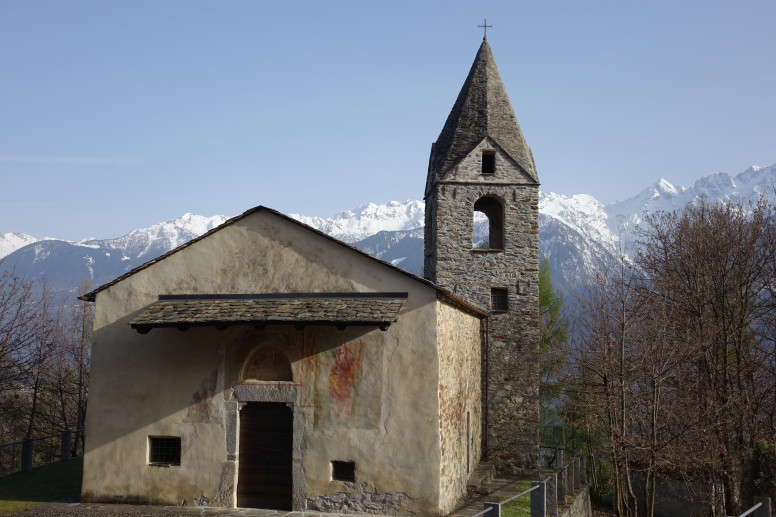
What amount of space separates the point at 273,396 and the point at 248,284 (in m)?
2.41

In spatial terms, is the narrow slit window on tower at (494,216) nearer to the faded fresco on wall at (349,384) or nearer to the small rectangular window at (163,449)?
the faded fresco on wall at (349,384)

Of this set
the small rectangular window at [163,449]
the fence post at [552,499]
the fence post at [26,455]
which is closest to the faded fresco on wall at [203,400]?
the small rectangular window at [163,449]

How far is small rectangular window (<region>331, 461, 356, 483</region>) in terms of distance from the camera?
1261cm

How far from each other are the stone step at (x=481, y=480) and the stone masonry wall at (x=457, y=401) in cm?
16

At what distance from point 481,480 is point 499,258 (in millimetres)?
6324

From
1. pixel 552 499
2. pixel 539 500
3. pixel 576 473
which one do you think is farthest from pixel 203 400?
pixel 576 473

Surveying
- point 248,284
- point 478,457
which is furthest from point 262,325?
point 478,457

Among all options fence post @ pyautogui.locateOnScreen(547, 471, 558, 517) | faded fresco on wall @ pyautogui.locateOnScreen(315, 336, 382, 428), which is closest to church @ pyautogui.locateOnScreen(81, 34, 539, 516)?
faded fresco on wall @ pyautogui.locateOnScreen(315, 336, 382, 428)

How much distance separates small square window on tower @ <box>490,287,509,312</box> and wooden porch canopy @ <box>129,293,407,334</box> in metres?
6.32

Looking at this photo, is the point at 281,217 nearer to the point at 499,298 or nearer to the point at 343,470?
the point at 343,470

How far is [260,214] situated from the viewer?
1395 cm

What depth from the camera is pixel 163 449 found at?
44.3ft

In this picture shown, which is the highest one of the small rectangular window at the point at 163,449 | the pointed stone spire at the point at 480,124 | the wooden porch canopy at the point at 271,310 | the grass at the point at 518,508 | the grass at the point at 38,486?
the pointed stone spire at the point at 480,124

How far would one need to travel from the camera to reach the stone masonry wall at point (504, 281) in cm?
1806
